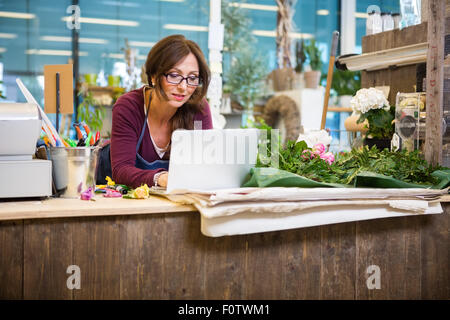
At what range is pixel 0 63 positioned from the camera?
6.49 meters

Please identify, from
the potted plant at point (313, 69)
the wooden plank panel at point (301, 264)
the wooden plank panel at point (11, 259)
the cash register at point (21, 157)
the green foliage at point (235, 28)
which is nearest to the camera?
the wooden plank panel at point (11, 259)

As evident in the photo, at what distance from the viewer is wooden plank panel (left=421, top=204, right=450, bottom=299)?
149cm

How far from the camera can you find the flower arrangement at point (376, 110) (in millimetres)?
2121

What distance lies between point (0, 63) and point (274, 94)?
373 cm

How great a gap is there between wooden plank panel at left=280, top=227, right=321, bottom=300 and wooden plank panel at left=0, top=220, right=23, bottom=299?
669 mm

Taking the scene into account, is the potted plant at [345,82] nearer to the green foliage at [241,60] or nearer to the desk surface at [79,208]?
the green foliage at [241,60]

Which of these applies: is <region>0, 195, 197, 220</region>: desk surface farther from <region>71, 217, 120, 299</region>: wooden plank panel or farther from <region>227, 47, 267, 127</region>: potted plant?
<region>227, 47, 267, 127</region>: potted plant

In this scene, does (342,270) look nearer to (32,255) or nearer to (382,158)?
(382,158)

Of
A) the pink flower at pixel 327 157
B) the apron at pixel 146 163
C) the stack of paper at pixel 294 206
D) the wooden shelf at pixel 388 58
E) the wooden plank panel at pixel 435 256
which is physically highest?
the wooden shelf at pixel 388 58

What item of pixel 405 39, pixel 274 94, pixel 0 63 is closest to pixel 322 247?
pixel 405 39

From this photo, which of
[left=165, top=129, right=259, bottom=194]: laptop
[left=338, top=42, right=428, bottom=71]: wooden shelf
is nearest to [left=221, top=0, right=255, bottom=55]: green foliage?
[left=338, top=42, right=428, bottom=71]: wooden shelf

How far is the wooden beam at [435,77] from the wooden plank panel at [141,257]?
40.9 inches

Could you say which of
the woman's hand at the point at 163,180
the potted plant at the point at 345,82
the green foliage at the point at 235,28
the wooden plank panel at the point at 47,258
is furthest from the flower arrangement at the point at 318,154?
the green foliage at the point at 235,28

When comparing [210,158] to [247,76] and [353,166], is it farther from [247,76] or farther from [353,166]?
[247,76]
